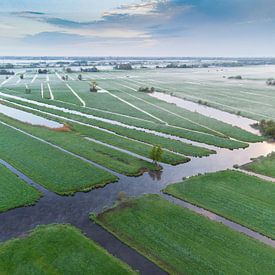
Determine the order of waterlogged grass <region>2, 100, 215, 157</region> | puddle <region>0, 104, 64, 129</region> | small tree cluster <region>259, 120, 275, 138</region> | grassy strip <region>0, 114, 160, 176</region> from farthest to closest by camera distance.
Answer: puddle <region>0, 104, 64, 129</region> < small tree cluster <region>259, 120, 275, 138</region> < waterlogged grass <region>2, 100, 215, 157</region> < grassy strip <region>0, 114, 160, 176</region>

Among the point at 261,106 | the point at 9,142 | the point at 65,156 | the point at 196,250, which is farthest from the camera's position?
the point at 261,106

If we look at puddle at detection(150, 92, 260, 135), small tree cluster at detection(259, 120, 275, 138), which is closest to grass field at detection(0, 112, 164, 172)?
small tree cluster at detection(259, 120, 275, 138)

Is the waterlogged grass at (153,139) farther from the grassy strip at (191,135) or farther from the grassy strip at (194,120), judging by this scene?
the grassy strip at (194,120)

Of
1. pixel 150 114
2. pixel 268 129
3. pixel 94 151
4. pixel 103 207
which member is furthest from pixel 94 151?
pixel 268 129

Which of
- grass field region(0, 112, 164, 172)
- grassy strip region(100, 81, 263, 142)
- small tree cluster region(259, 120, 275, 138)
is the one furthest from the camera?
grassy strip region(100, 81, 263, 142)

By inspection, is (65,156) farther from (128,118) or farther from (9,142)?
(128,118)

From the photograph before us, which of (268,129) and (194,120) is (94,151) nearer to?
(194,120)

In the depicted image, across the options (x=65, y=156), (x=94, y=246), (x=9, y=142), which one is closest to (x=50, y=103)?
(x=9, y=142)

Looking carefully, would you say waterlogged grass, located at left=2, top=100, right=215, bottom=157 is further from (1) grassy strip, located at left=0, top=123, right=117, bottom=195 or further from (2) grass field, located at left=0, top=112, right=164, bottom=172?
(1) grassy strip, located at left=0, top=123, right=117, bottom=195
